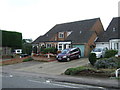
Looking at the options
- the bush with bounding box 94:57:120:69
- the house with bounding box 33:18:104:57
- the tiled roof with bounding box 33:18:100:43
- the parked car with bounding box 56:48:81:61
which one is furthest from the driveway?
the tiled roof with bounding box 33:18:100:43

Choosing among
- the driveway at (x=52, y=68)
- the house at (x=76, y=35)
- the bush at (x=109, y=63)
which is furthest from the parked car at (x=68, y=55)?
the bush at (x=109, y=63)

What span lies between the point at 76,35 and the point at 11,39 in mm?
19256

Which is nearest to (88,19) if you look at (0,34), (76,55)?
(76,55)

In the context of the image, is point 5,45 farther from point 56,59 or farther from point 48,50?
point 56,59

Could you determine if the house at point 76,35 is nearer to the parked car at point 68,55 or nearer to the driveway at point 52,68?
the parked car at point 68,55

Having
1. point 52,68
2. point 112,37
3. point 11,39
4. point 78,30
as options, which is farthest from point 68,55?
point 11,39

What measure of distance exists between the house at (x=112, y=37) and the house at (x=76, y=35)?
1.66 meters

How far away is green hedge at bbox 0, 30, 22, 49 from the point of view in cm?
4309

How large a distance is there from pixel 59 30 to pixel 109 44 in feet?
48.2

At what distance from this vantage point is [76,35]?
1339 inches

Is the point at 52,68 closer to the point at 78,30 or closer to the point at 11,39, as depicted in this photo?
the point at 78,30

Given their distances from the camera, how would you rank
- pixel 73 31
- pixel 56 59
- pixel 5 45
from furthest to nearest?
pixel 5 45 → pixel 73 31 → pixel 56 59

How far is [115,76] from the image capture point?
12234 millimetres

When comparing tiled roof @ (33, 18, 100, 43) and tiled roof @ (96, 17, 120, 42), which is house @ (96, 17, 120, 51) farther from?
tiled roof @ (33, 18, 100, 43)
